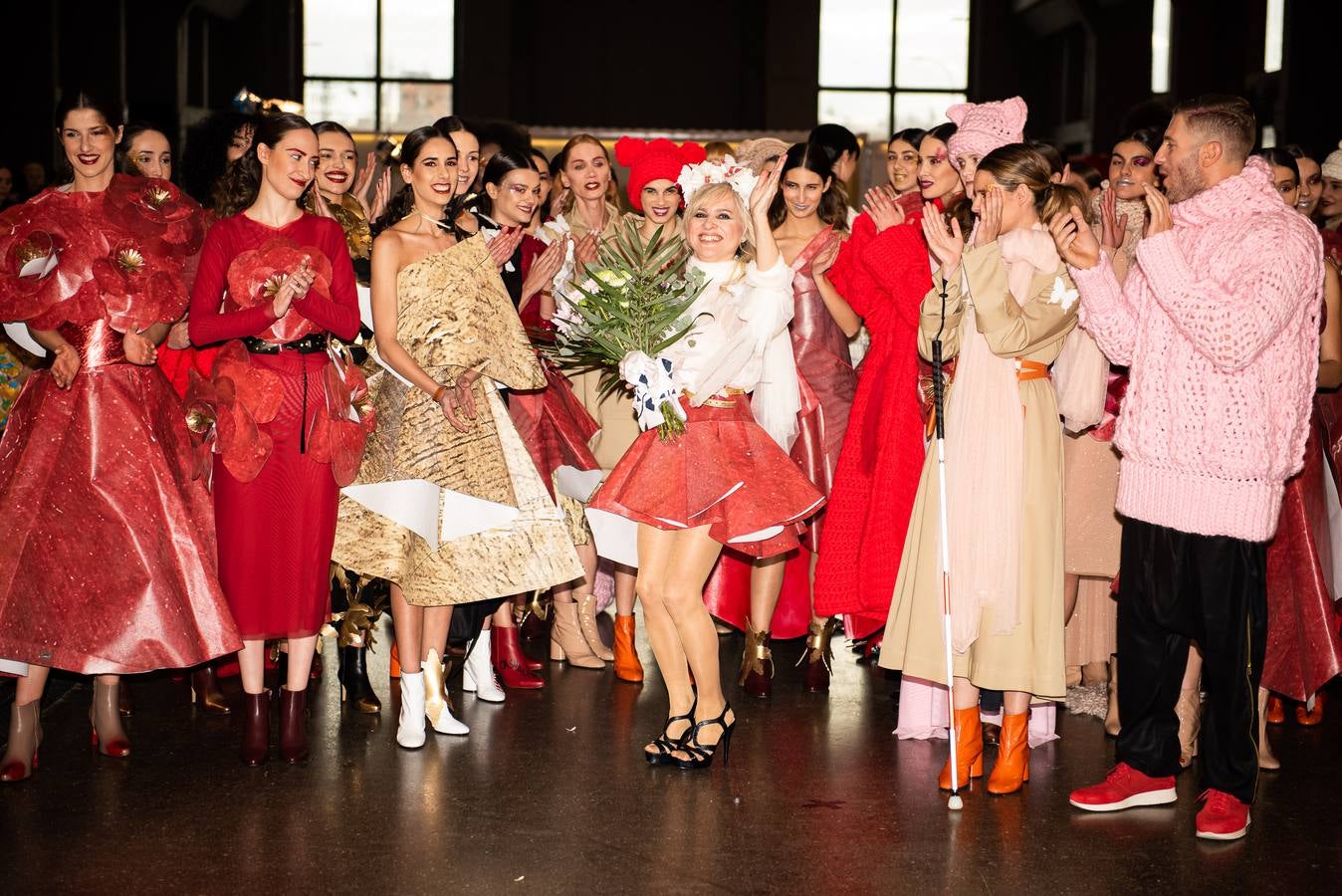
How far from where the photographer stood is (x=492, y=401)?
4.29 metres

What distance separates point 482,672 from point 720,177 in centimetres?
185

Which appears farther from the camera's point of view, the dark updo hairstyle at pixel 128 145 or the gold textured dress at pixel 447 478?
the dark updo hairstyle at pixel 128 145

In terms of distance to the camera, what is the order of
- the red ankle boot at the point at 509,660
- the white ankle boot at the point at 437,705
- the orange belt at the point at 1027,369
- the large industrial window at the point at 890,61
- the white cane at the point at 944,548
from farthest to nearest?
1. the large industrial window at the point at 890,61
2. the red ankle boot at the point at 509,660
3. the white ankle boot at the point at 437,705
4. the orange belt at the point at 1027,369
5. the white cane at the point at 944,548

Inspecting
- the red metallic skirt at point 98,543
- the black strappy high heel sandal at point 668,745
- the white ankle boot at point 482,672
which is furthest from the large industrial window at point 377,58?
the black strappy high heel sandal at point 668,745

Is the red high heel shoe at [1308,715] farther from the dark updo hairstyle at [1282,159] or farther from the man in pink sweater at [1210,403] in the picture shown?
the dark updo hairstyle at [1282,159]

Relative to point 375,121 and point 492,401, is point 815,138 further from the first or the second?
point 375,121

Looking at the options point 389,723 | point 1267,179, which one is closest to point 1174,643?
point 1267,179

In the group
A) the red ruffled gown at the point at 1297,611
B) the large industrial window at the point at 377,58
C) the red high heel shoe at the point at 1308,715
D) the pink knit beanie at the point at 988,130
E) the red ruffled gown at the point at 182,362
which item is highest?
the large industrial window at the point at 377,58

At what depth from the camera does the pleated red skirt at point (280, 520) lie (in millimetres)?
3990

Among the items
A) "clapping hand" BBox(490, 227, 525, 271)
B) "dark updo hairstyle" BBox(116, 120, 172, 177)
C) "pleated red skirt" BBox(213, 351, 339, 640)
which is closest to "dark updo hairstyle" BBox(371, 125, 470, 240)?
"clapping hand" BBox(490, 227, 525, 271)

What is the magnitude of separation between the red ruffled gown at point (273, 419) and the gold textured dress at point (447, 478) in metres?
0.13

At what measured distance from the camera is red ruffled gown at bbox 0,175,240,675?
3.87m

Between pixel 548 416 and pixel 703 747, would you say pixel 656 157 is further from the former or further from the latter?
pixel 703 747

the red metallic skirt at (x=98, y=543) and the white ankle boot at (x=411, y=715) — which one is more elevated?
the red metallic skirt at (x=98, y=543)
